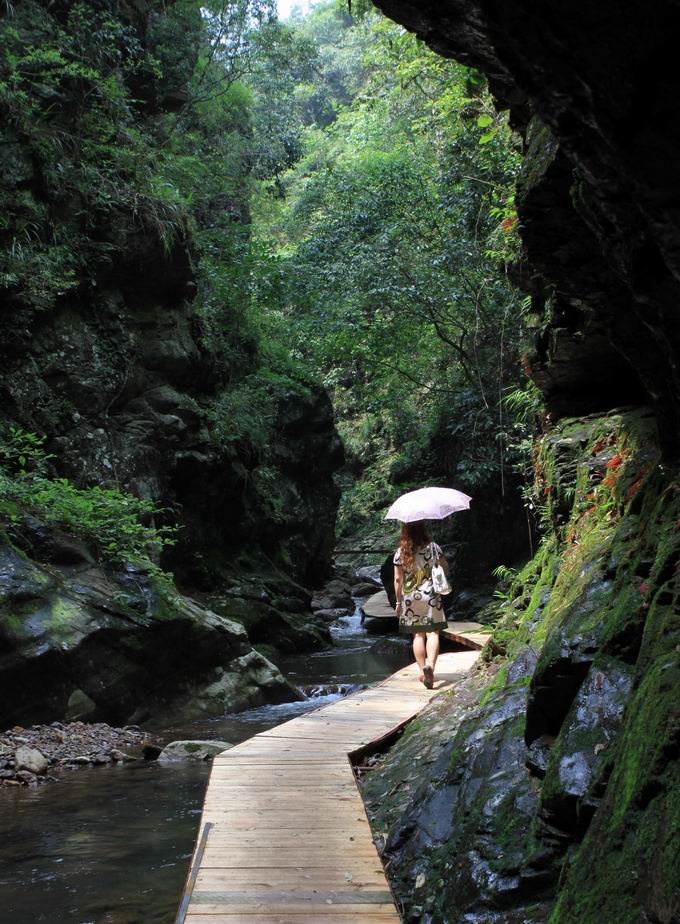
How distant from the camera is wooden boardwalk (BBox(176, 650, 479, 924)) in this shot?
12.5 feet

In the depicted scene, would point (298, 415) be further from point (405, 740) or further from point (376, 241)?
point (405, 740)

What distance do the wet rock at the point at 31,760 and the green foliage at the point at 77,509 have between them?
3.05 metres

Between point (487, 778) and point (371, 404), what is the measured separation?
1710 centimetres

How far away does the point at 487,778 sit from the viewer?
4.51m

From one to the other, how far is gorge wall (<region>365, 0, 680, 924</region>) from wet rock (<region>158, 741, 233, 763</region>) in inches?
99.7

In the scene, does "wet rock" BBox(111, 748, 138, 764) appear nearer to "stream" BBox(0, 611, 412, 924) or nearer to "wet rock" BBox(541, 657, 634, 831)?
"stream" BBox(0, 611, 412, 924)

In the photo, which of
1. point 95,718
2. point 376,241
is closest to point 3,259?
point 95,718

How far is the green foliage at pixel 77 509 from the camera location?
403 inches

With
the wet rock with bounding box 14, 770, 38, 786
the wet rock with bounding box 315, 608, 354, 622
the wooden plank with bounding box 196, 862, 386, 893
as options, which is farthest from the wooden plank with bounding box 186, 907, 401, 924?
the wet rock with bounding box 315, 608, 354, 622

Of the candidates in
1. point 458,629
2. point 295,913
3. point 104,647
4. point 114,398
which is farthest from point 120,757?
point 114,398

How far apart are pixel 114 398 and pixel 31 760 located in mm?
7429

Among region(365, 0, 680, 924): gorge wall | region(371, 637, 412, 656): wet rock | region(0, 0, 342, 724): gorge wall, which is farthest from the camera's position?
region(371, 637, 412, 656): wet rock

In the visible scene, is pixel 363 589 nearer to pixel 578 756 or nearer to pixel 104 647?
pixel 104 647

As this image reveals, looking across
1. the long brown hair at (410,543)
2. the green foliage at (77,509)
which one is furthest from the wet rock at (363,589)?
the long brown hair at (410,543)
